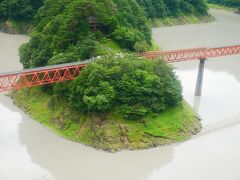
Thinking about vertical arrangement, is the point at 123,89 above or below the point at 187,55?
above

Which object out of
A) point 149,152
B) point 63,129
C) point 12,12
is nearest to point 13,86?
point 63,129

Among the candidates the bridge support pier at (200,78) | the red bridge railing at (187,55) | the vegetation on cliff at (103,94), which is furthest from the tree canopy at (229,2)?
the vegetation on cliff at (103,94)

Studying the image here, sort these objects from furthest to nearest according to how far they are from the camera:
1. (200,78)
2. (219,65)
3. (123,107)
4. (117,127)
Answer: (219,65), (200,78), (123,107), (117,127)

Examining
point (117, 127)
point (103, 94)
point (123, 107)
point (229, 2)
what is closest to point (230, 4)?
point (229, 2)

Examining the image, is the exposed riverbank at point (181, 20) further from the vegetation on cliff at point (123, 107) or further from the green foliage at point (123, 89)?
the green foliage at point (123, 89)

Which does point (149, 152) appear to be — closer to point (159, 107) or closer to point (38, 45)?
point (159, 107)

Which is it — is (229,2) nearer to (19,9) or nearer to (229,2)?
(229,2)
